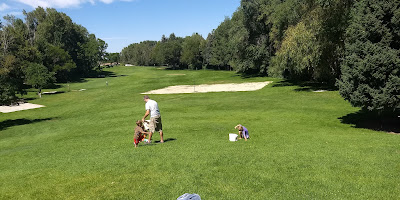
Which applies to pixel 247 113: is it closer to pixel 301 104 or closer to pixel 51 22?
pixel 301 104

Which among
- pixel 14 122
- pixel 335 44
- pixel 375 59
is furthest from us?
pixel 335 44

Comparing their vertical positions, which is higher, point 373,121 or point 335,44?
point 335,44

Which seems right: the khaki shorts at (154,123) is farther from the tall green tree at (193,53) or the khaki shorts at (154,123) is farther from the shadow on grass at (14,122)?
the tall green tree at (193,53)

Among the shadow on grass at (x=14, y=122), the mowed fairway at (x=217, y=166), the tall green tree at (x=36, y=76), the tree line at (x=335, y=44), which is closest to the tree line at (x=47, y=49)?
the tall green tree at (x=36, y=76)

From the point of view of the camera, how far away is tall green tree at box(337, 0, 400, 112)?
17078 mm

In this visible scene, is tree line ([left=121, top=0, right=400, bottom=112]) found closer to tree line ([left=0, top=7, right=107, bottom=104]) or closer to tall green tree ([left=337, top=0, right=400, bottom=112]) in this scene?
tall green tree ([left=337, top=0, right=400, bottom=112])

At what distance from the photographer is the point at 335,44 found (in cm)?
3378

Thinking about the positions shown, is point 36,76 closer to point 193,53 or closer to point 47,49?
point 47,49

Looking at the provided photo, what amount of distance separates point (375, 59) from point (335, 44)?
17703 mm

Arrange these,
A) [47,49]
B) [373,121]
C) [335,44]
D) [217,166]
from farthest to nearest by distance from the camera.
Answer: [47,49] → [335,44] → [373,121] → [217,166]

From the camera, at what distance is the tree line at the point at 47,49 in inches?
2160

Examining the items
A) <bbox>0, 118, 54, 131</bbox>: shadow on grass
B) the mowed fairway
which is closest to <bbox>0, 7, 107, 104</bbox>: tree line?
<bbox>0, 118, 54, 131</bbox>: shadow on grass

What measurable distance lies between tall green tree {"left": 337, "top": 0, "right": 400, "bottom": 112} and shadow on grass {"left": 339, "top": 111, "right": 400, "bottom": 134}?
86.9 inches

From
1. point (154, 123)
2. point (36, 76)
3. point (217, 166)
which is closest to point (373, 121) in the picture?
point (217, 166)
